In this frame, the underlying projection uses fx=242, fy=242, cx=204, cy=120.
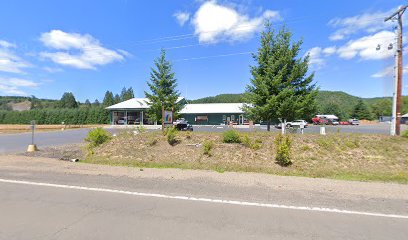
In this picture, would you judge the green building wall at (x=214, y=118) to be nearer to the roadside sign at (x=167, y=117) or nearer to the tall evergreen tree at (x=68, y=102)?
the roadside sign at (x=167, y=117)

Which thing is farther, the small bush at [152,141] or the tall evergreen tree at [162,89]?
the tall evergreen tree at [162,89]

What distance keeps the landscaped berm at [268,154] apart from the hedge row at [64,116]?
47.8m

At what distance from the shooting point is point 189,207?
4820 mm

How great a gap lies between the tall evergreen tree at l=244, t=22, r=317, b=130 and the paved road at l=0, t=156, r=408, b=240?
7361 millimetres

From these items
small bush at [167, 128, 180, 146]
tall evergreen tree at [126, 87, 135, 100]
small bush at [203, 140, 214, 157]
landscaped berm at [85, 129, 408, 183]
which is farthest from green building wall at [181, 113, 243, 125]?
tall evergreen tree at [126, 87, 135, 100]

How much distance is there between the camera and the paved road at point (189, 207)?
3744 mm

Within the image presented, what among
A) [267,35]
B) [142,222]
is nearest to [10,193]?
[142,222]

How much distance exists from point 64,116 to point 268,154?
197ft

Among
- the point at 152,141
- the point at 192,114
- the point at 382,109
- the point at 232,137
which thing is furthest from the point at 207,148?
the point at 382,109

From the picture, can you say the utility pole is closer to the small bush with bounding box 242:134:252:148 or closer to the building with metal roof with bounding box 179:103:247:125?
the small bush with bounding box 242:134:252:148

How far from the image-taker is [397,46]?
12.7m

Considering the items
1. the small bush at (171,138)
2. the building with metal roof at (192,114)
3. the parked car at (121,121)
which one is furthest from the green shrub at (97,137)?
the parked car at (121,121)

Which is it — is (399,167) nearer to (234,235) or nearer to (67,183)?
(234,235)

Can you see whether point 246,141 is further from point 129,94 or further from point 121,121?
point 129,94
